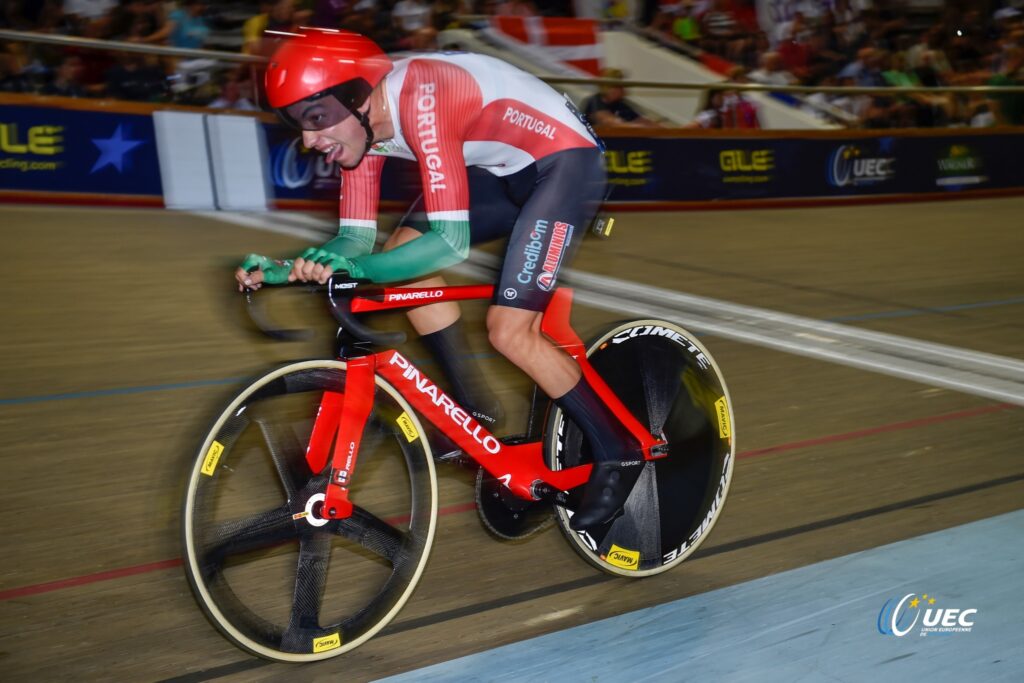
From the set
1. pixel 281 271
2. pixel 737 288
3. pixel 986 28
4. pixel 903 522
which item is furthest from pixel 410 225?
pixel 986 28

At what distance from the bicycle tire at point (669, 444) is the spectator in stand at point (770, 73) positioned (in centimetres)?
1088

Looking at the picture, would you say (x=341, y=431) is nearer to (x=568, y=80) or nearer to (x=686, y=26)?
(x=568, y=80)

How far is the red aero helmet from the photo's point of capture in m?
2.36

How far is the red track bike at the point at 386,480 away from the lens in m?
2.42

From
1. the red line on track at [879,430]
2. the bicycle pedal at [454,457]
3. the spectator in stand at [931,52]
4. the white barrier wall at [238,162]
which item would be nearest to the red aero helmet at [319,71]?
the bicycle pedal at [454,457]

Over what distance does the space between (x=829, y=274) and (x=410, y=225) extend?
18.7 feet

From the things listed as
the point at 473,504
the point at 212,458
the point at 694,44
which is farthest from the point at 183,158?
the point at 694,44

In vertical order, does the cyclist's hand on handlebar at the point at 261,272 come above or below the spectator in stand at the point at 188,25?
above

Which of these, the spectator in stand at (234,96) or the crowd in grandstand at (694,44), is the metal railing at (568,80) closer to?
the crowd in grandstand at (694,44)

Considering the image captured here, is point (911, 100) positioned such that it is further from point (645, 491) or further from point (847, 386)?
point (645, 491)

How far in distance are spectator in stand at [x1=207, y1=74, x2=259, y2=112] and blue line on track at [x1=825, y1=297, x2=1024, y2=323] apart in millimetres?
4974

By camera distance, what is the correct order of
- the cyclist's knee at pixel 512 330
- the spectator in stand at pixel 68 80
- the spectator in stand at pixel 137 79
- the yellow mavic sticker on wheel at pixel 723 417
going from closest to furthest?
the cyclist's knee at pixel 512 330 → the yellow mavic sticker on wheel at pixel 723 417 → the spectator in stand at pixel 68 80 → the spectator in stand at pixel 137 79

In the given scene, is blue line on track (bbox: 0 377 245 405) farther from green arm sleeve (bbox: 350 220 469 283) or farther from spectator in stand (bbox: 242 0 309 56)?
spectator in stand (bbox: 242 0 309 56)

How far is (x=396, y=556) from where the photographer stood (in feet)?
8.70
